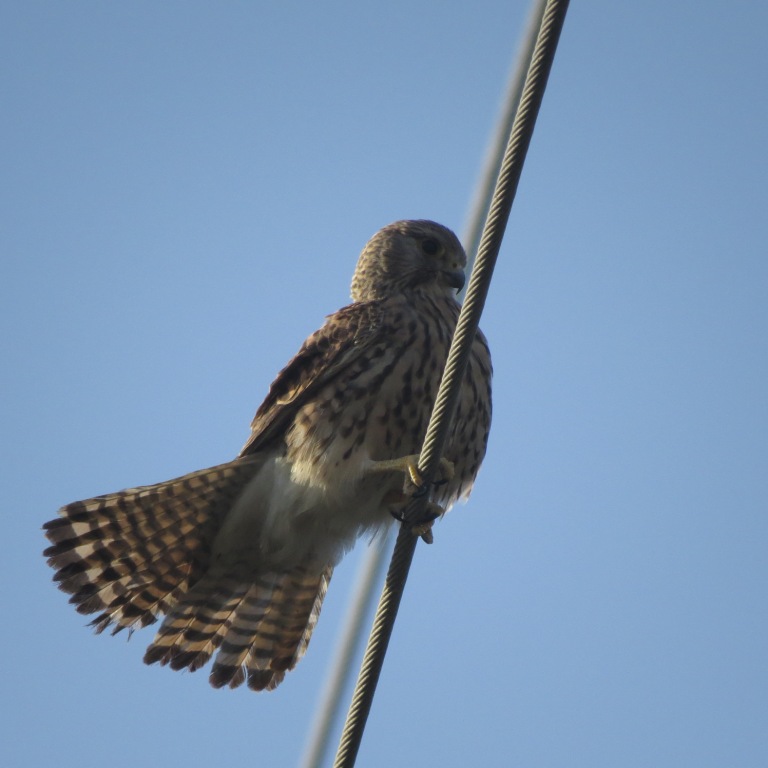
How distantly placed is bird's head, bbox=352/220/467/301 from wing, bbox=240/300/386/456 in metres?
0.48

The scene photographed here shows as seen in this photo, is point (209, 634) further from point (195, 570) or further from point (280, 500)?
point (280, 500)

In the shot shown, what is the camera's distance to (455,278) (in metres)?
5.12

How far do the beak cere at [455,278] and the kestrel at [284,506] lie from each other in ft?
0.84

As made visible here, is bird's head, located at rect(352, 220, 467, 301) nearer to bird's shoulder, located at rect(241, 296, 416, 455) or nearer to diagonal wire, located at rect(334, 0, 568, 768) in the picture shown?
bird's shoulder, located at rect(241, 296, 416, 455)

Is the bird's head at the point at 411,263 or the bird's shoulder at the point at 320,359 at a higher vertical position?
the bird's head at the point at 411,263

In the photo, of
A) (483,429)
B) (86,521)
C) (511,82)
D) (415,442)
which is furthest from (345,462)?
(511,82)

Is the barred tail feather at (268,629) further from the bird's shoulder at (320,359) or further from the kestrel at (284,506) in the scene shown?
the bird's shoulder at (320,359)

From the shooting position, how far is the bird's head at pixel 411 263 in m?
5.11

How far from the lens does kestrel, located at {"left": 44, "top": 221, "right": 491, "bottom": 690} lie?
170 inches

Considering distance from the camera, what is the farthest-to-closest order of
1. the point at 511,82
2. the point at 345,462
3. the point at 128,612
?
the point at 511,82, the point at 128,612, the point at 345,462

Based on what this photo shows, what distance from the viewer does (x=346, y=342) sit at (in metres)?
4.46

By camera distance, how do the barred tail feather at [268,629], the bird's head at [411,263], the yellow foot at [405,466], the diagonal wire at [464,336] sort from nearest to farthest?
1. the diagonal wire at [464,336]
2. the yellow foot at [405,466]
3. the barred tail feather at [268,629]
4. the bird's head at [411,263]

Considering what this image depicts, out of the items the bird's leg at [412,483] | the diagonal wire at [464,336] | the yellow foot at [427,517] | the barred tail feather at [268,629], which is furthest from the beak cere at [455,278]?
the diagonal wire at [464,336]

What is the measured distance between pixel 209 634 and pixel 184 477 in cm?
69
